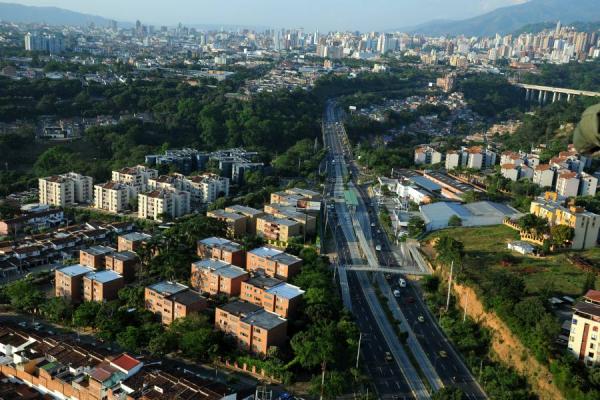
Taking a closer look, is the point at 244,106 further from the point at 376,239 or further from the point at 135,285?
the point at 135,285

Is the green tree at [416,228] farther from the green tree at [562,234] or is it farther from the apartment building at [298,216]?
the green tree at [562,234]

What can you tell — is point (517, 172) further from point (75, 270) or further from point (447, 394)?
point (75, 270)

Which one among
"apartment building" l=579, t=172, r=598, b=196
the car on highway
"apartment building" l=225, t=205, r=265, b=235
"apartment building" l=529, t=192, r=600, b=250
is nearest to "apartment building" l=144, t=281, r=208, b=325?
the car on highway

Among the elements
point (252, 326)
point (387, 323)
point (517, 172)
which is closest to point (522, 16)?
point (517, 172)

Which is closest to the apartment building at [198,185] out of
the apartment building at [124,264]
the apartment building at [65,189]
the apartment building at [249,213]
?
the apartment building at [65,189]

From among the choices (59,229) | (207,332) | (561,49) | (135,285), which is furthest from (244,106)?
(561,49)

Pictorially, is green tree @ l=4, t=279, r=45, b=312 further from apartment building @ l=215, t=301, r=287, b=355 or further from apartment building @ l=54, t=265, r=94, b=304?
apartment building @ l=215, t=301, r=287, b=355
